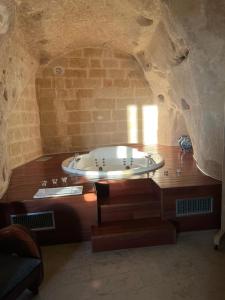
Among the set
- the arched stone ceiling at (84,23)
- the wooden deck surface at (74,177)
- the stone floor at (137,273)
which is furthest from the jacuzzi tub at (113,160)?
the arched stone ceiling at (84,23)

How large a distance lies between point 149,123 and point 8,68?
115 inches

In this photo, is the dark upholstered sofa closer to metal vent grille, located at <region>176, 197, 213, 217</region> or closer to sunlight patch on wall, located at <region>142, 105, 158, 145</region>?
metal vent grille, located at <region>176, 197, 213, 217</region>

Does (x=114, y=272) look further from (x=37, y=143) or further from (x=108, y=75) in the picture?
(x=108, y=75)

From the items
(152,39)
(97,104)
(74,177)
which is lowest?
(74,177)

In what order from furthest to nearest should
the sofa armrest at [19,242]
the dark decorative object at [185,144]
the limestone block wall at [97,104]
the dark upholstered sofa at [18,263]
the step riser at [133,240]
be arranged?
1. the limestone block wall at [97,104]
2. the dark decorative object at [185,144]
3. the step riser at [133,240]
4. the sofa armrest at [19,242]
5. the dark upholstered sofa at [18,263]

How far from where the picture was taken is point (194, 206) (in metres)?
2.27

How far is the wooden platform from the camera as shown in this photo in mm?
2084

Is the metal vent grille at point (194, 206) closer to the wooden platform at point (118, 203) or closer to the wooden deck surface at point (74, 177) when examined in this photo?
the wooden platform at point (118, 203)

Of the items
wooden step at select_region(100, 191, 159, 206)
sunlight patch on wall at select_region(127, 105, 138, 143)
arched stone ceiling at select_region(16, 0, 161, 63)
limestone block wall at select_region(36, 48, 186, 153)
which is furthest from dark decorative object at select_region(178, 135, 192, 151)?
wooden step at select_region(100, 191, 159, 206)

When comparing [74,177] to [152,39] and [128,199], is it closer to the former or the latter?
[128,199]

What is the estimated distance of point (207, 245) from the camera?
6.64 feet

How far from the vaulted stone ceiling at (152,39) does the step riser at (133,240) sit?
866 millimetres

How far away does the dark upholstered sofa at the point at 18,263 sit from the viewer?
4.12 ft

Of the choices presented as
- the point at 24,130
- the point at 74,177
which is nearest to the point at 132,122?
the point at 24,130
